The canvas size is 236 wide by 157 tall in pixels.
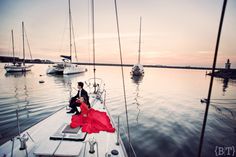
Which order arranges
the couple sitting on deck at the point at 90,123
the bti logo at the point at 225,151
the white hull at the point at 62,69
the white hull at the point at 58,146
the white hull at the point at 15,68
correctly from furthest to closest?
the white hull at the point at 15,68
the white hull at the point at 62,69
the bti logo at the point at 225,151
the couple sitting on deck at the point at 90,123
the white hull at the point at 58,146

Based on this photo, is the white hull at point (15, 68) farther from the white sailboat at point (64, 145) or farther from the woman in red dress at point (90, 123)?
the woman in red dress at point (90, 123)

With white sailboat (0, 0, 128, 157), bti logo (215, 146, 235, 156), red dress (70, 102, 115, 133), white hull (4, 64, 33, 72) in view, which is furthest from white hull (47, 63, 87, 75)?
bti logo (215, 146, 235, 156)

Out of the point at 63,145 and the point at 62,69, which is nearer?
the point at 63,145

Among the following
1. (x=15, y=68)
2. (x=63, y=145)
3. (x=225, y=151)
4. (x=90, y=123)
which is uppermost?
(x=63, y=145)

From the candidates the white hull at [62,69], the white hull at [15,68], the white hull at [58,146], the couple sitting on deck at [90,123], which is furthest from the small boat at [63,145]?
the white hull at [15,68]

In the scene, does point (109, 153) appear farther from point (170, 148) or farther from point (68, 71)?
point (68, 71)

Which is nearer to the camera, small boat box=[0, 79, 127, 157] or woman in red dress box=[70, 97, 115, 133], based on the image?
small boat box=[0, 79, 127, 157]

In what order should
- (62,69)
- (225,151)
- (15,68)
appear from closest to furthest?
(225,151)
(62,69)
(15,68)

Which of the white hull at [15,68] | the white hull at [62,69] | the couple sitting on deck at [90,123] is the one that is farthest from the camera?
the white hull at [15,68]

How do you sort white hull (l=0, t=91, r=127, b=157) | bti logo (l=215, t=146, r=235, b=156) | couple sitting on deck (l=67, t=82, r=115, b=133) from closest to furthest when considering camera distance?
white hull (l=0, t=91, r=127, b=157) < couple sitting on deck (l=67, t=82, r=115, b=133) < bti logo (l=215, t=146, r=235, b=156)

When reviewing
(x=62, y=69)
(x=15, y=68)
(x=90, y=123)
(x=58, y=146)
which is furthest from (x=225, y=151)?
(x=15, y=68)

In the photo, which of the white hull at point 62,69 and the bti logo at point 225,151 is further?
the white hull at point 62,69

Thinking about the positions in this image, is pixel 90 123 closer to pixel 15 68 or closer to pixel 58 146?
pixel 58 146

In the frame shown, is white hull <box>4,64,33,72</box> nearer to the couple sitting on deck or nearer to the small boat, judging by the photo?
the small boat
